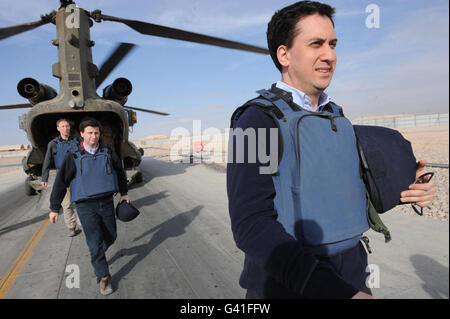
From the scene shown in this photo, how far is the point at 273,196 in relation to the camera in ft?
3.64

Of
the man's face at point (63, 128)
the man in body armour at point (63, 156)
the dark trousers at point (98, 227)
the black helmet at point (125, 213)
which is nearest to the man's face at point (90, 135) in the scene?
the dark trousers at point (98, 227)

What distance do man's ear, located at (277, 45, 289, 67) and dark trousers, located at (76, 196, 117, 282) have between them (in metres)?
2.97

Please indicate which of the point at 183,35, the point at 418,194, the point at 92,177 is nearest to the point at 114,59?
the point at 183,35

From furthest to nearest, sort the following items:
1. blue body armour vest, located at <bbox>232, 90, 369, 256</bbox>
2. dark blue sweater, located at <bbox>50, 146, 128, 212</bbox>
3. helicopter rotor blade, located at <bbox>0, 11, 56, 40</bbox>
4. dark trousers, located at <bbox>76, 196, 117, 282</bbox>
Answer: helicopter rotor blade, located at <bbox>0, 11, 56, 40</bbox> → dark blue sweater, located at <bbox>50, 146, 128, 212</bbox> → dark trousers, located at <bbox>76, 196, 117, 282</bbox> → blue body armour vest, located at <bbox>232, 90, 369, 256</bbox>

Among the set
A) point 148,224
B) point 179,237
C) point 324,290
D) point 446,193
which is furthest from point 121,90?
point 446,193

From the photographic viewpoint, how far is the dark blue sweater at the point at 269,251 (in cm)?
86

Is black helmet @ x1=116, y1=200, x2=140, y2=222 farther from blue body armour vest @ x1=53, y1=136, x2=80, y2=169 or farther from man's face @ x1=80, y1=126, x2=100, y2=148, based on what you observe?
blue body armour vest @ x1=53, y1=136, x2=80, y2=169

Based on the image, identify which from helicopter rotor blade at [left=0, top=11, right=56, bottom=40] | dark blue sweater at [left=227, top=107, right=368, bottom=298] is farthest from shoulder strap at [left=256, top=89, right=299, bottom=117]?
helicopter rotor blade at [left=0, top=11, right=56, bottom=40]

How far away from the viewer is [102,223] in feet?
11.4

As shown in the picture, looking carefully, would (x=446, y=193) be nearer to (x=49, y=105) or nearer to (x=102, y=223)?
(x=102, y=223)

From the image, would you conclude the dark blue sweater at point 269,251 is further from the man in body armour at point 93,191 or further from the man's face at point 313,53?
the man in body armour at point 93,191

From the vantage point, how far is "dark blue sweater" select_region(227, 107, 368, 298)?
859mm

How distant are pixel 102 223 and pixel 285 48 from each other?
10.4 feet

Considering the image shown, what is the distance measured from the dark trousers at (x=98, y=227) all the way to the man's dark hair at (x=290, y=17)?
300 cm
